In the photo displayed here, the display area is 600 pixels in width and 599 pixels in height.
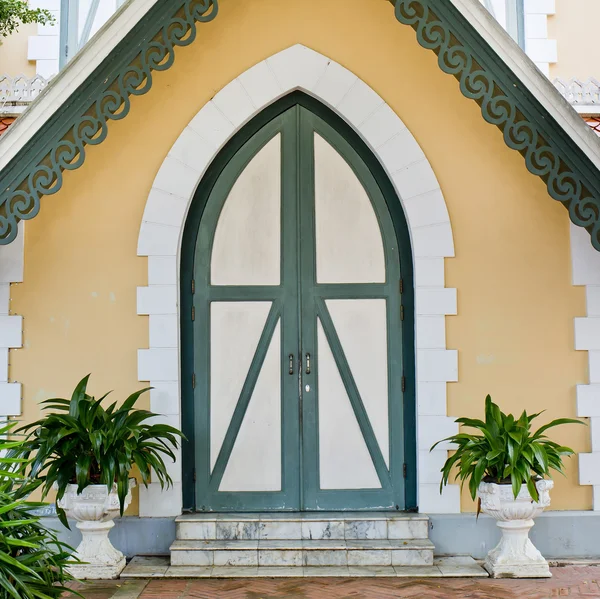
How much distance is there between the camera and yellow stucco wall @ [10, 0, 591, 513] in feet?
20.1

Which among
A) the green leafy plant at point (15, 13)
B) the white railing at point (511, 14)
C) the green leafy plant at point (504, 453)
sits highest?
the white railing at point (511, 14)

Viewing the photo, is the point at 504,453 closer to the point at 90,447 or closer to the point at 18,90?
the point at 90,447

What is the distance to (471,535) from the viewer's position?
5.94m

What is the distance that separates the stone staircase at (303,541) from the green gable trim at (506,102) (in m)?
2.47

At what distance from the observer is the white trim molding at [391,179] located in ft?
19.9

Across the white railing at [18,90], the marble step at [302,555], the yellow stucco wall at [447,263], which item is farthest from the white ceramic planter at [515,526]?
the white railing at [18,90]

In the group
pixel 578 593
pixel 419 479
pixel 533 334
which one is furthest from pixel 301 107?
pixel 578 593

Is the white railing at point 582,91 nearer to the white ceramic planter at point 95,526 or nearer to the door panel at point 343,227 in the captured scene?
the door panel at point 343,227

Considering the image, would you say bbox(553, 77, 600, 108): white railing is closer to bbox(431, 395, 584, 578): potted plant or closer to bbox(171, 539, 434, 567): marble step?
bbox(431, 395, 584, 578): potted plant

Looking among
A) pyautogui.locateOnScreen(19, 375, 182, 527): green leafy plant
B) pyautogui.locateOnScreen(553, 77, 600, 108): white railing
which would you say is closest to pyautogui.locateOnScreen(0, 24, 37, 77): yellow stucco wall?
pyautogui.locateOnScreen(19, 375, 182, 527): green leafy plant

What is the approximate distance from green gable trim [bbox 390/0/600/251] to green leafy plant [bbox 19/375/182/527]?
319 centimetres

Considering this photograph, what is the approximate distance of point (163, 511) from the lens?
6.00 meters

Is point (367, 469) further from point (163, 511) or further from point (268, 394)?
point (163, 511)

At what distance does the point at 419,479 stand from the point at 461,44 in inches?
123
